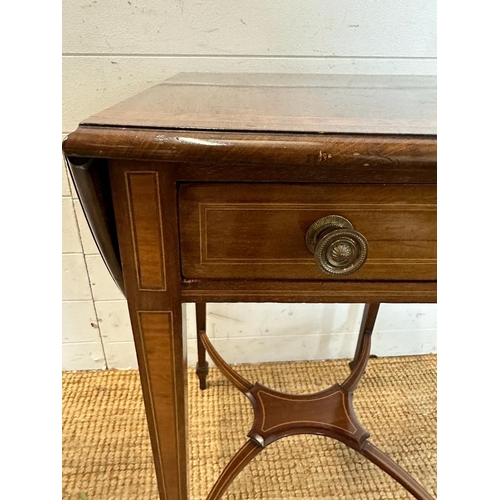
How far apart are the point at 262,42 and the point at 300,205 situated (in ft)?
1.96

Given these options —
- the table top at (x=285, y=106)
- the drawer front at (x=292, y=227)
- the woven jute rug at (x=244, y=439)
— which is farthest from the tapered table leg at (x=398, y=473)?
the table top at (x=285, y=106)

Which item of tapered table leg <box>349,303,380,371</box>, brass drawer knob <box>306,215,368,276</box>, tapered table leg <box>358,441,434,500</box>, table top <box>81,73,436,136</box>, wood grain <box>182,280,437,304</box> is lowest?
tapered table leg <box>358,441,434,500</box>

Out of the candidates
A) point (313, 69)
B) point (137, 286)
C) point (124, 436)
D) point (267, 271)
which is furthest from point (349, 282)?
point (124, 436)

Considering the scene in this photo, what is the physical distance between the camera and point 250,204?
18.2 inches

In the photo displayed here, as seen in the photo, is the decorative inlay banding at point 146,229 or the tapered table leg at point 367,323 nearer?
the decorative inlay banding at point 146,229

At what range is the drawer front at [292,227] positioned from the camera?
46cm

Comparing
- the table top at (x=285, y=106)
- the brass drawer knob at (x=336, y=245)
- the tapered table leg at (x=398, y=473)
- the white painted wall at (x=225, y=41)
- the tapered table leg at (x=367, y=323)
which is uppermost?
the white painted wall at (x=225, y=41)

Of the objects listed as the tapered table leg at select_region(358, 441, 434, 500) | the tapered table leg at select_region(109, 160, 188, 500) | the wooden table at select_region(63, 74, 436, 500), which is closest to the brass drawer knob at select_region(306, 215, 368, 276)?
the wooden table at select_region(63, 74, 436, 500)

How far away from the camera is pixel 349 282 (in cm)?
51

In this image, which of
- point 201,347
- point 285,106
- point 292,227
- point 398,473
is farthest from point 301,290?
point 201,347

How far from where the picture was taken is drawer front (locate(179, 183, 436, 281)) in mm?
458

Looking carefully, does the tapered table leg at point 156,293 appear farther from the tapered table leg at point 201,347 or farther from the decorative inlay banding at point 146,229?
the tapered table leg at point 201,347

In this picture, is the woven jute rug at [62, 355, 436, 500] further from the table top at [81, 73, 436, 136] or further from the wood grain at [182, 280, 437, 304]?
the table top at [81, 73, 436, 136]
